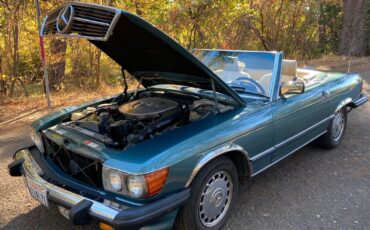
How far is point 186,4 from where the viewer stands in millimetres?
9289

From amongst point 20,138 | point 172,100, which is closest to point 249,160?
point 172,100

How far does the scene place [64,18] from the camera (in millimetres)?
2701

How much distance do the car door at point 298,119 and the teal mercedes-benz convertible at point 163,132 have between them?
0.01 m

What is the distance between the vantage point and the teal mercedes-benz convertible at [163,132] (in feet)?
8.27

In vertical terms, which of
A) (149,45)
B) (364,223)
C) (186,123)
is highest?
(149,45)

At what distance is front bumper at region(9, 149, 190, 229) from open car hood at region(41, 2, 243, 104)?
1135 mm

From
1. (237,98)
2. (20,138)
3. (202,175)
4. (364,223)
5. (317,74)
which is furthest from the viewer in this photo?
(20,138)

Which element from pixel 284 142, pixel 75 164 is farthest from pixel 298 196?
pixel 75 164

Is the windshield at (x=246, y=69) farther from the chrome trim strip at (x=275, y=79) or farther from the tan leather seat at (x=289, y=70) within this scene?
the tan leather seat at (x=289, y=70)

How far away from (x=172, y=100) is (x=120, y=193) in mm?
1324

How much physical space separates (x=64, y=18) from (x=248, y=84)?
199cm

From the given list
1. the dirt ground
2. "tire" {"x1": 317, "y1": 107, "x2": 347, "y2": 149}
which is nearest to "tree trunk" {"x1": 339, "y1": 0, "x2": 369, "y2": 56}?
the dirt ground

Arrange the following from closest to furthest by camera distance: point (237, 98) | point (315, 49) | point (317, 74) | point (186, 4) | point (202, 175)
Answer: point (202, 175)
point (237, 98)
point (317, 74)
point (186, 4)
point (315, 49)

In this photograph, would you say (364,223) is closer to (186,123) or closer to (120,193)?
(186,123)
